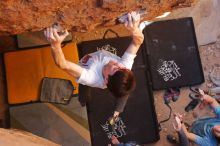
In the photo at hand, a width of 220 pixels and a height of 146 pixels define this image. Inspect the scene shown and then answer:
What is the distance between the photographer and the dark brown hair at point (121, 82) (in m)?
1.84

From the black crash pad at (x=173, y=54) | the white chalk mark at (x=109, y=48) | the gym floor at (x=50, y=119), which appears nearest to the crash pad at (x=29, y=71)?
the gym floor at (x=50, y=119)

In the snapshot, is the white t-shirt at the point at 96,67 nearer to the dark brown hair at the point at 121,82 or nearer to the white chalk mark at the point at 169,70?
the dark brown hair at the point at 121,82

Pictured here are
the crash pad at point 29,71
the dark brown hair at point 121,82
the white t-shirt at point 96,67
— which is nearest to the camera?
the dark brown hair at point 121,82

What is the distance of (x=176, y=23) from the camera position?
3393 millimetres

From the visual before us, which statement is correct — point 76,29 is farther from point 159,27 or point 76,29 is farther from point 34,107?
point 159,27

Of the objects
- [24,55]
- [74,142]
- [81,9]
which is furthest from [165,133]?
[81,9]

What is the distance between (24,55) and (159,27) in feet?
3.95

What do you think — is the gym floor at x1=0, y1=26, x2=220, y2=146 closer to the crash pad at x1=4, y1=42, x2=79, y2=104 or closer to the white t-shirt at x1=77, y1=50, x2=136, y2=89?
the crash pad at x1=4, y1=42, x2=79, y2=104

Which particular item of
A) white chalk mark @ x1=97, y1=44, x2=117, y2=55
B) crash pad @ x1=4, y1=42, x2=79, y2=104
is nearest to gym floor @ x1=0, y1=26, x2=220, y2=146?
crash pad @ x1=4, y1=42, x2=79, y2=104

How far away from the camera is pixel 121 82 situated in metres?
1.84

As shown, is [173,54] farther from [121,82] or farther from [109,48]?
[121,82]

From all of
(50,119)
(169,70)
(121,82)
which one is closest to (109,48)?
(169,70)

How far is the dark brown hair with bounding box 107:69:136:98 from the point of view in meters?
1.84

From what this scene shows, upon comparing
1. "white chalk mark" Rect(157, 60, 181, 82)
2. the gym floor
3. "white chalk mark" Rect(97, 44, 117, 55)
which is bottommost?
the gym floor
